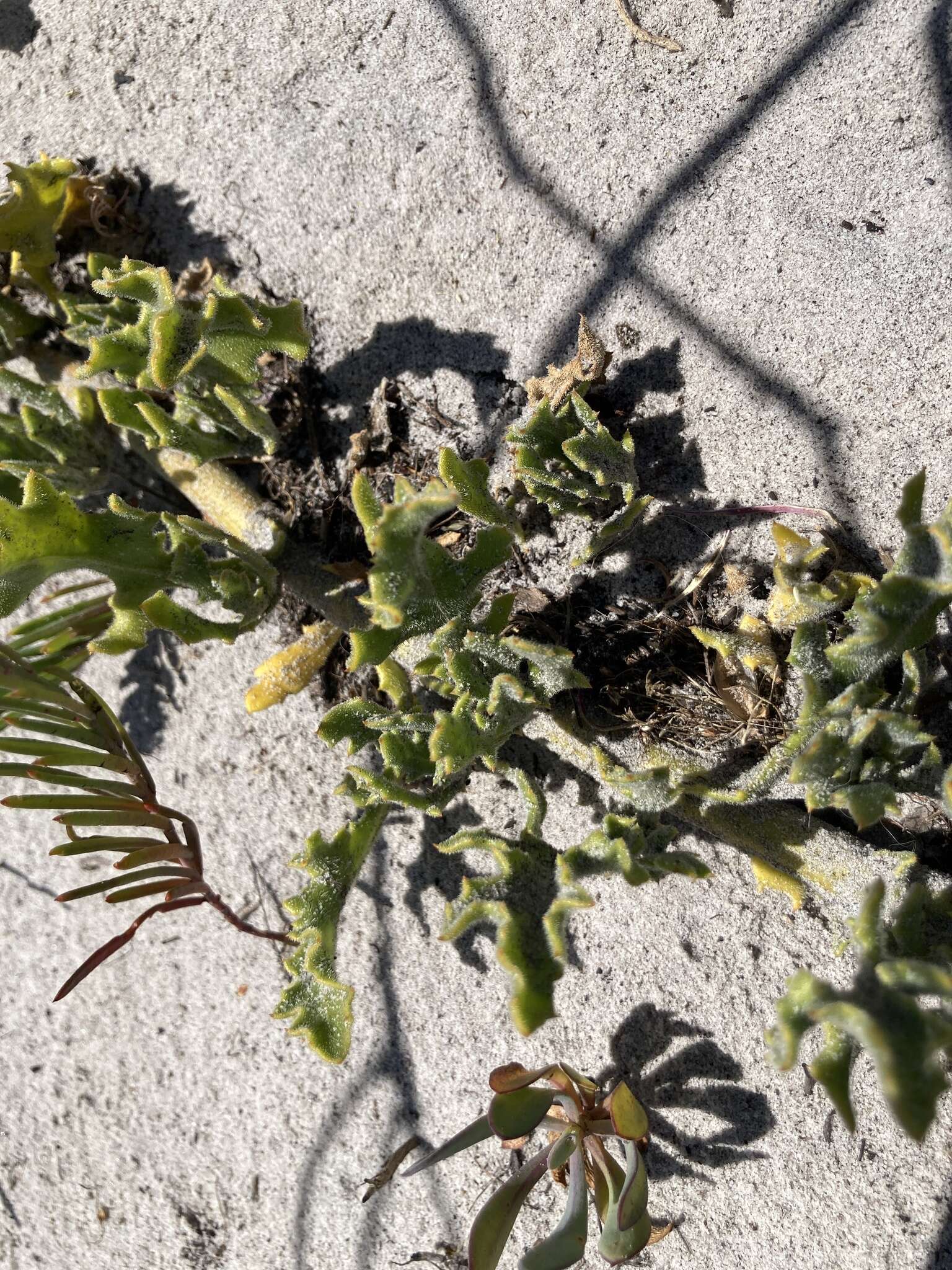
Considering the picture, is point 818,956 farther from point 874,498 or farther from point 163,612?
point 163,612

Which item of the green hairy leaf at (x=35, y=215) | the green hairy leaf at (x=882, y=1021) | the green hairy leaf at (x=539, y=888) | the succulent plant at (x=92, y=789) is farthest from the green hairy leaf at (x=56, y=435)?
the green hairy leaf at (x=882, y=1021)

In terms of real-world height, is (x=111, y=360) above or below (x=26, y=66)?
below

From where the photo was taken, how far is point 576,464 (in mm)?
1663

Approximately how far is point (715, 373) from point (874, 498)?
14.5 inches

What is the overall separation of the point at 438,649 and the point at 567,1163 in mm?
1022

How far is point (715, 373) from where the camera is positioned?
1775mm

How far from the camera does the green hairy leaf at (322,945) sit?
171cm

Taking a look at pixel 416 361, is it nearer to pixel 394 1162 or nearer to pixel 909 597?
pixel 909 597

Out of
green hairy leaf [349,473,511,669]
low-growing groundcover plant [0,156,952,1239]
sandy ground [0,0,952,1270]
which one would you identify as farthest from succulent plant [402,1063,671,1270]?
green hairy leaf [349,473,511,669]

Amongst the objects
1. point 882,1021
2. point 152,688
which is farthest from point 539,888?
point 152,688

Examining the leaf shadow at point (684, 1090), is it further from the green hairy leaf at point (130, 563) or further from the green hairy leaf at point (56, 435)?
the green hairy leaf at point (56, 435)

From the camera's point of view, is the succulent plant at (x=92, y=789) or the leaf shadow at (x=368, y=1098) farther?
the leaf shadow at (x=368, y=1098)

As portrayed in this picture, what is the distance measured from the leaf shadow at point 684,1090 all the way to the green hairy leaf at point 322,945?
0.57m

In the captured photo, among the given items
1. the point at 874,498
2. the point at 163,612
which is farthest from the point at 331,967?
the point at 874,498
